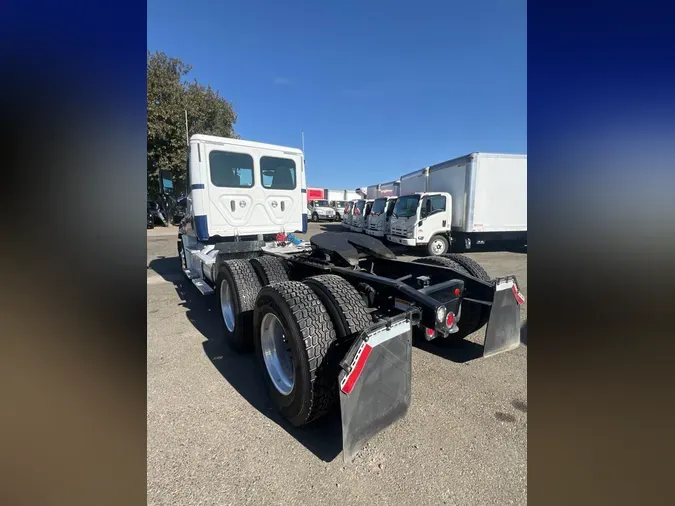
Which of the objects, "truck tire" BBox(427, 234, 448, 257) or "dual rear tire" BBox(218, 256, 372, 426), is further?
"truck tire" BBox(427, 234, 448, 257)

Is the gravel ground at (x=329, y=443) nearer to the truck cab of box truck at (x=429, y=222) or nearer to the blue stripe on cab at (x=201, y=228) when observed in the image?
the blue stripe on cab at (x=201, y=228)

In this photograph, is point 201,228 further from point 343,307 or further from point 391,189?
point 391,189

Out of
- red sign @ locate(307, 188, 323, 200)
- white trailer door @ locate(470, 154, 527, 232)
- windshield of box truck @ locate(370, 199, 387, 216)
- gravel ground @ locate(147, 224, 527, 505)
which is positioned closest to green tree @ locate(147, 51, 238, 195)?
windshield of box truck @ locate(370, 199, 387, 216)

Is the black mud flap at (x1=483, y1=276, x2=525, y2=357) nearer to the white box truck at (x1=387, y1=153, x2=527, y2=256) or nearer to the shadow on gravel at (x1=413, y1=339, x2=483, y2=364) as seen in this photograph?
the shadow on gravel at (x1=413, y1=339, x2=483, y2=364)

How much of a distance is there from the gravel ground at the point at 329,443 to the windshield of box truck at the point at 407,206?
29.5 feet

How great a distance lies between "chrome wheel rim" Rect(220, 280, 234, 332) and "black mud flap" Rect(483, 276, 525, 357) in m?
3.00

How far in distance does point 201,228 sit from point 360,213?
1470 centimetres

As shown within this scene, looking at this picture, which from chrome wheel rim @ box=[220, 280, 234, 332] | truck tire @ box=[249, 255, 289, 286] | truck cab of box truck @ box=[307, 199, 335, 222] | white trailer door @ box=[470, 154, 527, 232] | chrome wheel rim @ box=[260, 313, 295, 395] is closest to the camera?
chrome wheel rim @ box=[260, 313, 295, 395]

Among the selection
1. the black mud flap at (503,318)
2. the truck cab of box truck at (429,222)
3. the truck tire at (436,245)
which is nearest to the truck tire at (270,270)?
the black mud flap at (503,318)

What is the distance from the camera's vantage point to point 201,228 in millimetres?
5371

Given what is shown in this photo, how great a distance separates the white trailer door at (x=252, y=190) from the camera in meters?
5.35

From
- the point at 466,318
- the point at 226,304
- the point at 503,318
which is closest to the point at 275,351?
the point at 226,304

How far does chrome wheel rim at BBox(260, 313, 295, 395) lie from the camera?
2734 millimetres
